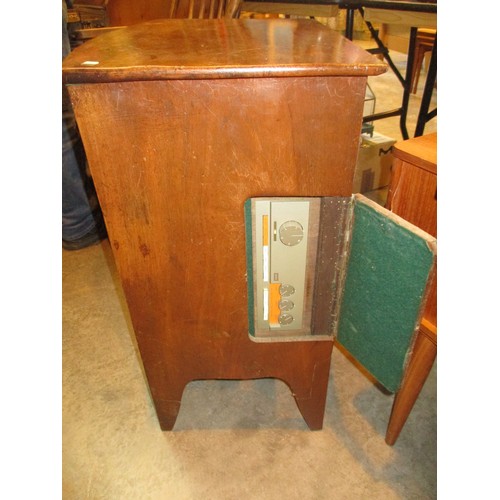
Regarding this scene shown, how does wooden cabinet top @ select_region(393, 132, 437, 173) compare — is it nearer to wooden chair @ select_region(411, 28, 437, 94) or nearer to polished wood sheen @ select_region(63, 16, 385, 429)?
polished wood sheen @ select_region(63, 16, 385, 429)

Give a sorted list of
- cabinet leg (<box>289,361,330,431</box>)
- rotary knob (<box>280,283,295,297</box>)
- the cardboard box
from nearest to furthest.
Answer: rotary knob (<box>280,283,295,297</box>) < cabinet leg (<box>289,361,330,431</box>) < the cardboard box

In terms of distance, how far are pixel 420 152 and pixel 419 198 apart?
0.29 ft

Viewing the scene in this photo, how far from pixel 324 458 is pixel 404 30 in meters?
2.13

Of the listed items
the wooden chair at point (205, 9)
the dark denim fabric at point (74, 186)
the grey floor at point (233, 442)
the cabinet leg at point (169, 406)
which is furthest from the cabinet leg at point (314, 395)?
the dark denim fabric at point (74, 186)

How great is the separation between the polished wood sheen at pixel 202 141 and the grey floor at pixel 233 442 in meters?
0.37

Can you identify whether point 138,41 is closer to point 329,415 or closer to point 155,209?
point 155,209

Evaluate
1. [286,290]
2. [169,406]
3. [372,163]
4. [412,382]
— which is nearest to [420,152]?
[286,290]

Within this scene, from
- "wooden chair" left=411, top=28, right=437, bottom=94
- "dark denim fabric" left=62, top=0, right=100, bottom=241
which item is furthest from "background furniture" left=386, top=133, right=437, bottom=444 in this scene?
"wooden chair" left=411, top=28, right=437, bottom=94

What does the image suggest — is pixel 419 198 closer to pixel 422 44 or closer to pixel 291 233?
pixel 291 233

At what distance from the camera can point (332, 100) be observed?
0.56 m

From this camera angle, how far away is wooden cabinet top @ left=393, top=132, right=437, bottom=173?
68cm

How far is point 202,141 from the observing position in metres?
0.59

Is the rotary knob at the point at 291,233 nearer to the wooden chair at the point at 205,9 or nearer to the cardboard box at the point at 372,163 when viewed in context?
the wooden chair at the point at 205,9

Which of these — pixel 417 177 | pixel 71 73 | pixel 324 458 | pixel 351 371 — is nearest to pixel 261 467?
pixel 324 458
